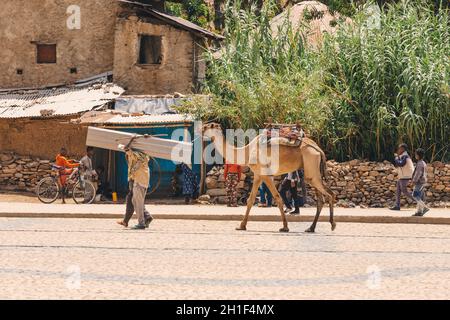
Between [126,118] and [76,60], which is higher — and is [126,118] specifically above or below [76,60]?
below

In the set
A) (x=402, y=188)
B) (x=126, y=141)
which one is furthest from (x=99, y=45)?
(x=402, y=188)

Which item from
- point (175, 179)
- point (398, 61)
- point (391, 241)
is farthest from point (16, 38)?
point (391, 241)

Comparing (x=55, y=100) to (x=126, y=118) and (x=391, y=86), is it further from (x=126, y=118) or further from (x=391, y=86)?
(x=391, y=86)

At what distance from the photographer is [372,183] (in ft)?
83.3

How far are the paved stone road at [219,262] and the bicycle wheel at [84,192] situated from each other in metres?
6.74

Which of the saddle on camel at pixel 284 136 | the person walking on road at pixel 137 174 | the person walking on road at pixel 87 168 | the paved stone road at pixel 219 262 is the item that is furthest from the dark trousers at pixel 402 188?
the person walking on road at pixel 87 168

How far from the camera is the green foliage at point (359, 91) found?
25359mm

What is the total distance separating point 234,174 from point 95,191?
408 cm

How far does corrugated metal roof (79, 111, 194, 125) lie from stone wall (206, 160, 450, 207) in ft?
10.4

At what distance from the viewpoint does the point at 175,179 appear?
27.9 meters

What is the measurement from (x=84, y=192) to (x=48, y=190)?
1076 millimetres

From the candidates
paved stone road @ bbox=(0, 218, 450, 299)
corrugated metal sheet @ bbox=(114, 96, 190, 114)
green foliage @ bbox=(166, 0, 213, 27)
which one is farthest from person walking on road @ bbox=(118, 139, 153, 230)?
green foliage @ bbox=(166, 0, 213, 27)

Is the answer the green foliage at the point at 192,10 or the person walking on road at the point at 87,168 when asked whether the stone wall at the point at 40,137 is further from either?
the green foliage at the point at 192,10

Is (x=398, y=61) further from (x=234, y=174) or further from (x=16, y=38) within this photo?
(x=16, y=38)
